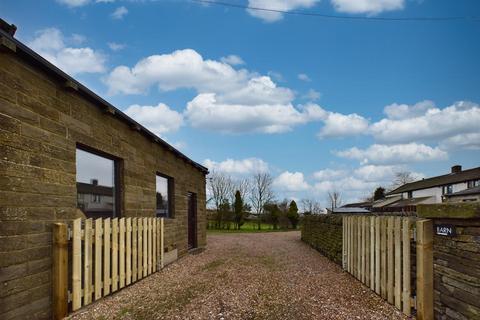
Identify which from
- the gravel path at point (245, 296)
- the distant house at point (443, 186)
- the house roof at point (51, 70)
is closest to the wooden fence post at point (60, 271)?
the gravel path at point (245, 296)

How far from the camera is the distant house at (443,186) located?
3275 cm

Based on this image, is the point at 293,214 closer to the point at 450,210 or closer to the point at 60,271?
the point at 450,210

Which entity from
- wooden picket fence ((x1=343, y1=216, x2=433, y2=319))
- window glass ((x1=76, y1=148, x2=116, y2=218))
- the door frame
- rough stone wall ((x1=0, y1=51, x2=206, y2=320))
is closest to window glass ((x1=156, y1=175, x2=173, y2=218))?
the door frame

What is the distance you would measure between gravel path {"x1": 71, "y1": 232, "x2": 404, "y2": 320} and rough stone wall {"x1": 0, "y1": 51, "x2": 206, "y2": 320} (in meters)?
1.01

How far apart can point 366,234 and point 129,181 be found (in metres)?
5.36

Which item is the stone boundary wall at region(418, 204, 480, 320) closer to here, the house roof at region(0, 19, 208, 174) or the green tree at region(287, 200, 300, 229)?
the house roof at region(0, 19, 208, 174)

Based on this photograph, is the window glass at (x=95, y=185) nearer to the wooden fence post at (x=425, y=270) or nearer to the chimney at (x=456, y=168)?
the wooden fence post at (x=425, y=270)

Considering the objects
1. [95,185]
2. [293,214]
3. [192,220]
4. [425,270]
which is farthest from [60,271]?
[293,214]

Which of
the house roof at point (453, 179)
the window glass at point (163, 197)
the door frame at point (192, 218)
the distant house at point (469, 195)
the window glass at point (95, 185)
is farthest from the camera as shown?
the house roof at point (453, 179)

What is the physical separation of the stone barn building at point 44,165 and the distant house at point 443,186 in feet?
98.0

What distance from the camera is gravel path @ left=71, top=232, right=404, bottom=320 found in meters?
5.26

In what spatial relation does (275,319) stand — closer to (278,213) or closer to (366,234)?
(366,234)

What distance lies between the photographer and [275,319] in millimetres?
5000

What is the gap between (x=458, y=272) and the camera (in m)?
4.15
